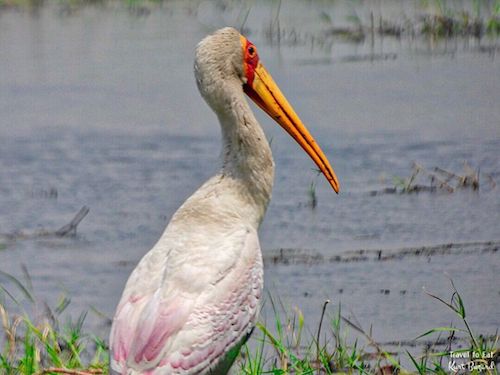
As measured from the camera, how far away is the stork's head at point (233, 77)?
502cm

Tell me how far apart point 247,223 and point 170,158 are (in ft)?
12.2

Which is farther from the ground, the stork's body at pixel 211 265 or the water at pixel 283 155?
the stork's body at pixel 211 265

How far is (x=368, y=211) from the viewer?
746cm

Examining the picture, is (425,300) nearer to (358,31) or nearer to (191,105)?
(191,105)

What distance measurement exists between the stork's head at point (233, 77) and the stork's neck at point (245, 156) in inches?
1.8

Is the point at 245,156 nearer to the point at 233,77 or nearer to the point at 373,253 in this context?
the point at 233,77

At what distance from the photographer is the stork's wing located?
4.23 meters

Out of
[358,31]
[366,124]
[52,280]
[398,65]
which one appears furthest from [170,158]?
[358,31]

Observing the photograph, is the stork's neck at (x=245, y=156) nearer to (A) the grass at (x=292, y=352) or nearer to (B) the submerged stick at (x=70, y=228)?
(A) the grass at (x=292, y=352)

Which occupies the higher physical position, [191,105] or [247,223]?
[247,223]

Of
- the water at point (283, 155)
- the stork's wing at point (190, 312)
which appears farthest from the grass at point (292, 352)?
the stork's wing at point (190, 312)

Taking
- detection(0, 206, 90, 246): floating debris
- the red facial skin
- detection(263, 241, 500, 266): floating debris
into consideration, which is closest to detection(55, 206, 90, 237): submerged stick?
detection(0, 206, 90, 246): floating debris

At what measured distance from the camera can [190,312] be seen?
14.2ft

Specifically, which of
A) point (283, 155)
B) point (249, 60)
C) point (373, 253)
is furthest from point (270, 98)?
point (283, 155)
